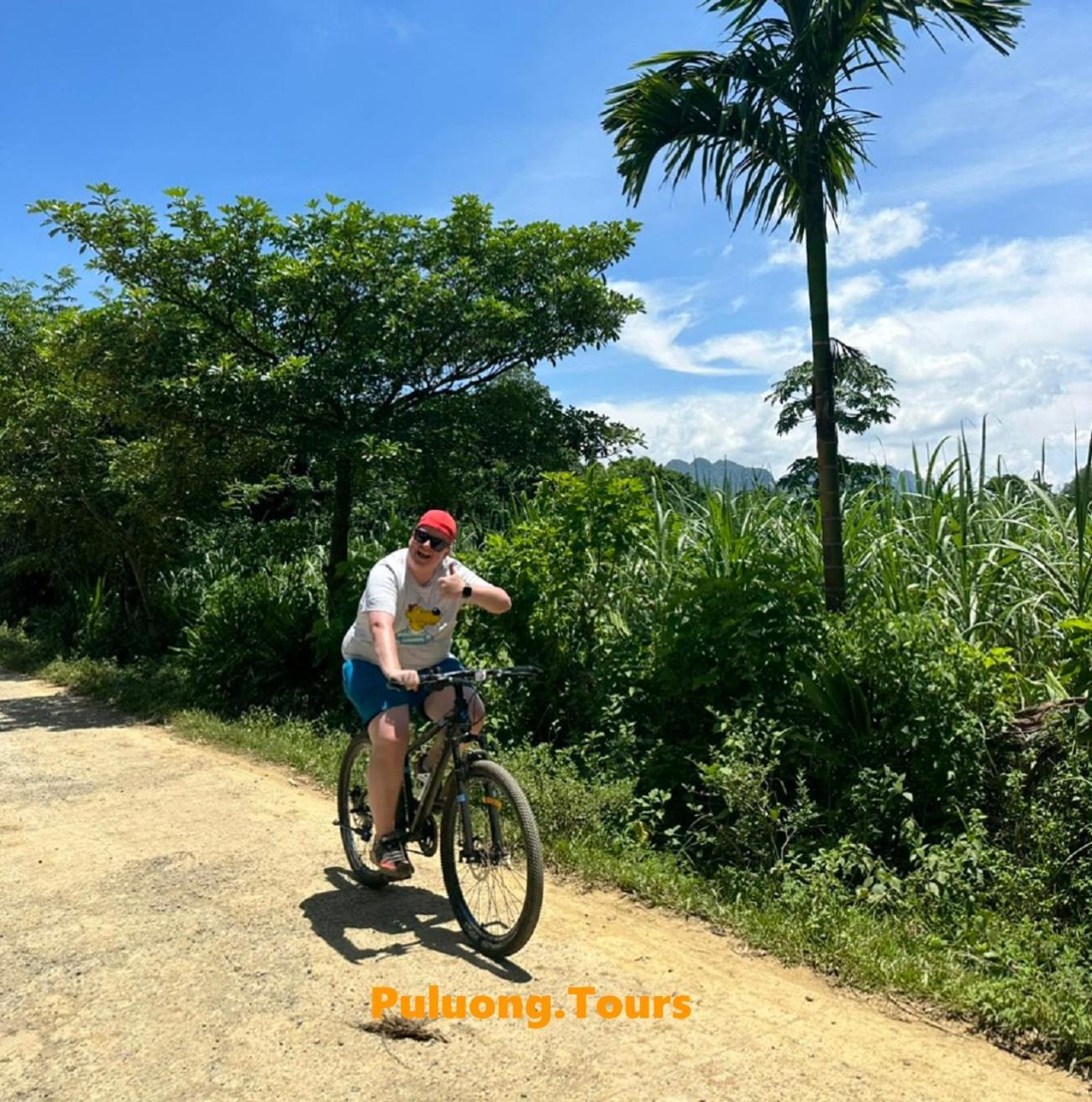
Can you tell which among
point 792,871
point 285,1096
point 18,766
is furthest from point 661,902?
point 18,766

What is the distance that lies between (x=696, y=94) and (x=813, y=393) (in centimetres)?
201

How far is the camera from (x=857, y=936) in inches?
162

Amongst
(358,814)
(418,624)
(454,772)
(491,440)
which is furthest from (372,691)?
(491,440)

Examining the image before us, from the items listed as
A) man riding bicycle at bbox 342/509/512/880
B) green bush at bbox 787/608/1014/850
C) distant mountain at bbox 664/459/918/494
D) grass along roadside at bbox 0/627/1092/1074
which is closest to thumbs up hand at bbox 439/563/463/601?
man riding bicycle at bbox 342/509/512/880

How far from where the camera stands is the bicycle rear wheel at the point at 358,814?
15.8 ft

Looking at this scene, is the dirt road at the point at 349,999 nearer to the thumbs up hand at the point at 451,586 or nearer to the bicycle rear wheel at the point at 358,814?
the bicycle rear wheel at the point at 358,814

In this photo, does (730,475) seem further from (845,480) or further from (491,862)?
(491,862)

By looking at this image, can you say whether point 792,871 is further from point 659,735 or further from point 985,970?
point 659,735

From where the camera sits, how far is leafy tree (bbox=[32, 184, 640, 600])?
922 cm

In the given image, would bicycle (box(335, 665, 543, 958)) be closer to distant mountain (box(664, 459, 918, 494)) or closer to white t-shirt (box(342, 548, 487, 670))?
white t-shirt (box(342, 548, 487, 670))

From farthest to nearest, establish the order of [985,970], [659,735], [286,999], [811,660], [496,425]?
[496,425] < [659,735] < [811,660] < [985,970] < [286,999]

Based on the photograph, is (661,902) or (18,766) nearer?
(661,902)

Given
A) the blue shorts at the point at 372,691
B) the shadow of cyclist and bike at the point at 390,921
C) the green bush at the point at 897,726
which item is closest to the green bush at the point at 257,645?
the shadow of cyclist and bike at the point at 390,921

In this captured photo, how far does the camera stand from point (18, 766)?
795 cm
